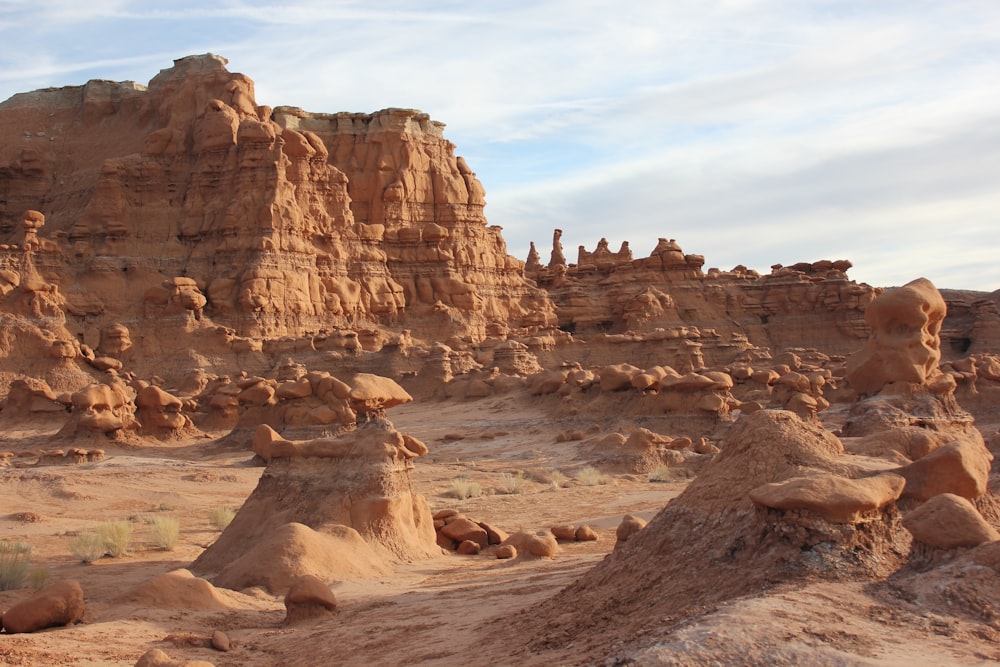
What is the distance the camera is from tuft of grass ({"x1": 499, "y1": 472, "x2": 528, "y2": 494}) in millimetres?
17406

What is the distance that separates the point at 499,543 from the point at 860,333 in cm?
4814

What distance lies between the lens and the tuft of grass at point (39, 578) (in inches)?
353

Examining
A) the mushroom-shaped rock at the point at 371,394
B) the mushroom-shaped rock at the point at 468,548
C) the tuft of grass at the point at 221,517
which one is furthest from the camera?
the mushroom-shaped rock at the point at 371,394

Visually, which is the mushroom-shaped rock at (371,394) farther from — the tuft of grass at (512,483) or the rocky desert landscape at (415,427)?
the tuft of grass at (512,483)

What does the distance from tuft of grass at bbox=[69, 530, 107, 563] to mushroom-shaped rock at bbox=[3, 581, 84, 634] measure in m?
3.23

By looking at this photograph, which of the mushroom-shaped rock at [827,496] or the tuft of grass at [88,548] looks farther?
the tuft of grass at [88,548]

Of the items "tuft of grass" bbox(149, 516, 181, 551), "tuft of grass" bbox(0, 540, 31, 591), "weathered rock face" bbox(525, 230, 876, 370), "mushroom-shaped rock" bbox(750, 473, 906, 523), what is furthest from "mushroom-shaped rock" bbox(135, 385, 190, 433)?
"weathered rock face" bbox(525, 230, 876, 370)

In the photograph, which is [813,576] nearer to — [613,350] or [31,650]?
[31,650]

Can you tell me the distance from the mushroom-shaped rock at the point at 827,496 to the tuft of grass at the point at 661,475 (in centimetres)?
1291

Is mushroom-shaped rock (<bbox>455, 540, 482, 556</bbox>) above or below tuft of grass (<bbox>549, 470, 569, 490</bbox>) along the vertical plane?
below

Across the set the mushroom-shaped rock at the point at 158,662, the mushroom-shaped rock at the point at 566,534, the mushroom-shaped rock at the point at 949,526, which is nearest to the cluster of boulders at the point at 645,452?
the mushroom-shaped rock at the point at 566,534

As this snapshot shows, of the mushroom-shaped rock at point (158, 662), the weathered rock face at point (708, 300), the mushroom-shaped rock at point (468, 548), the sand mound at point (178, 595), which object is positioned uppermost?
the weathered rock face at point (708, 300)

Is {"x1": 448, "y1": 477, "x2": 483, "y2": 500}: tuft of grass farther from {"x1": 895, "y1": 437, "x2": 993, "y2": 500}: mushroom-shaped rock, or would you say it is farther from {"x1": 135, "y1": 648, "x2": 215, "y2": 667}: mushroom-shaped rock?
{"x1": 135, "y1": 648, "x2": 215, "y2": 667}: mushroom-shaped rock

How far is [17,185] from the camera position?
46781mm
